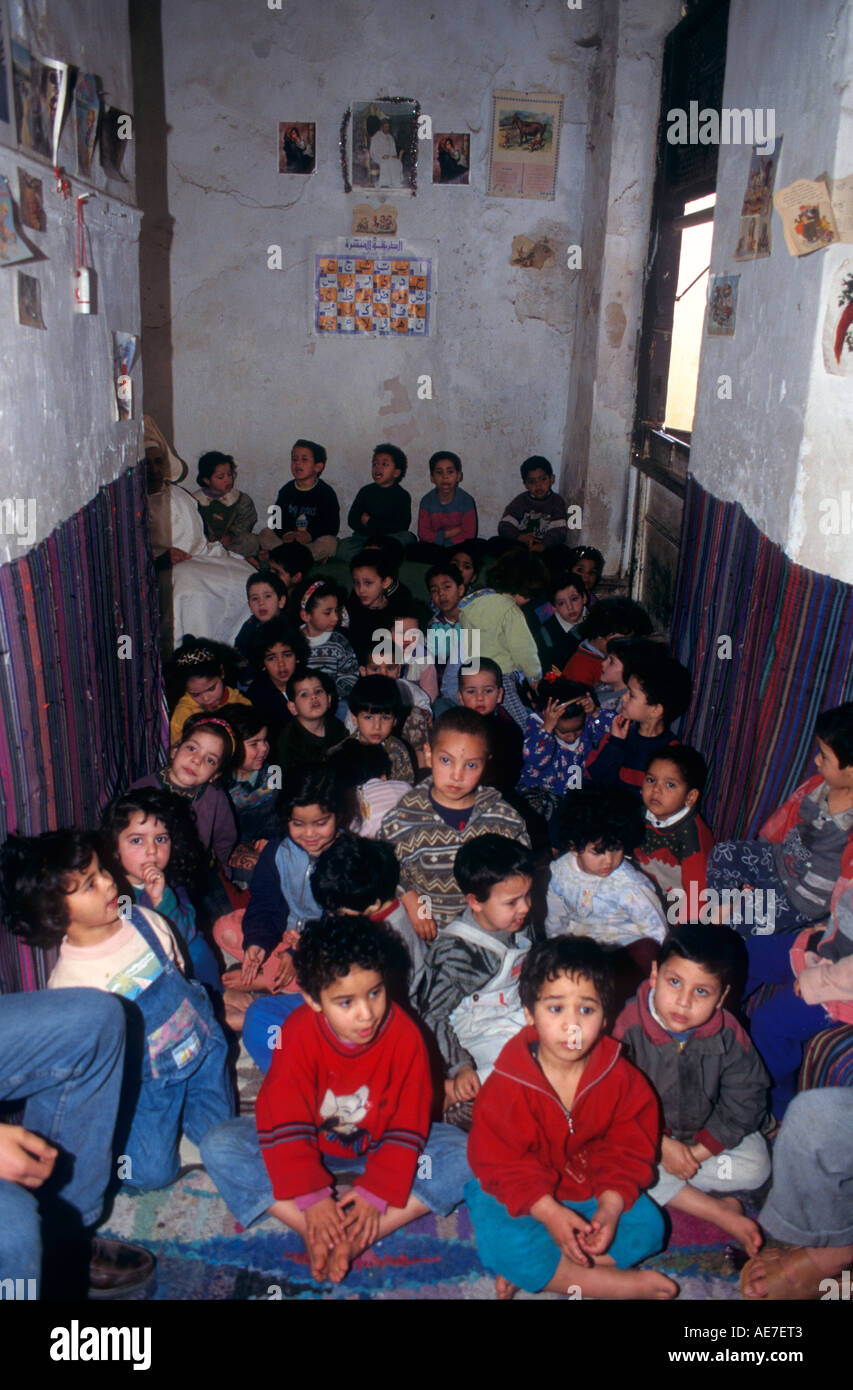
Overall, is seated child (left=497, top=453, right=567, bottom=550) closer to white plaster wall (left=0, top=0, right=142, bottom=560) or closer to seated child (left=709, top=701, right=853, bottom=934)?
white plaster wall (left=0, top=0, right=142, bottom=560)

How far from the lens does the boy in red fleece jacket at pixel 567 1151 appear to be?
212 centimetres

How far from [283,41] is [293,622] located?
4.13m

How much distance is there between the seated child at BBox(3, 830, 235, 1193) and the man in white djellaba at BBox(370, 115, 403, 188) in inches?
225

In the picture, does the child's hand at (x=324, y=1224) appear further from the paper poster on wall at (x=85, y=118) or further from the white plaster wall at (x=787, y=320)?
the paper poster on wall at (x=85, y=118)

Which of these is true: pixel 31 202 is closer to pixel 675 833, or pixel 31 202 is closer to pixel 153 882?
pixel 153 882

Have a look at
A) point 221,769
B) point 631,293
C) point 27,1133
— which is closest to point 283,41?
point 631,293

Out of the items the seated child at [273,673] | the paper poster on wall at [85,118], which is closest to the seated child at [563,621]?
the seated child at [273,673]

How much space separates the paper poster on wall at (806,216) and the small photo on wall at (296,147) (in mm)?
4444

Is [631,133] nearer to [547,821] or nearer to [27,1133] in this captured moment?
[547,821]

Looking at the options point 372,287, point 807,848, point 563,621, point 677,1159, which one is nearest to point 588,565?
point 563,621

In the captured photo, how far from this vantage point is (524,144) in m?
6.63

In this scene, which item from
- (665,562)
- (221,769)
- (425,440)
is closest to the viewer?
(221,769)

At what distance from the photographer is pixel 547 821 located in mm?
3729

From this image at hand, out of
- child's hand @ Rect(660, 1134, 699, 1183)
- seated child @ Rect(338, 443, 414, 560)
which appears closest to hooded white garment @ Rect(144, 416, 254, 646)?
seated child @ Rect(338, 443, 414, 560)
